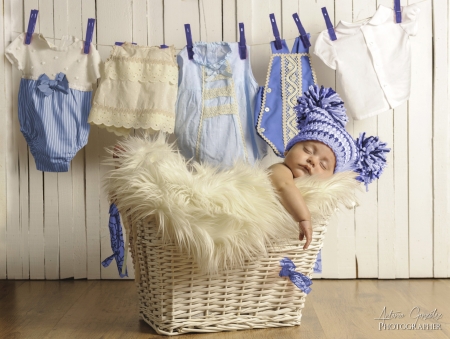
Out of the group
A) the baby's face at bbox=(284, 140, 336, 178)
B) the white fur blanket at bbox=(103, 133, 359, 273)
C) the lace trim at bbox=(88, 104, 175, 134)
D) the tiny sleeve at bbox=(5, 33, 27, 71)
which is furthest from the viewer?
the tiny sleeve at bbox=(5, 33, 27, 71)

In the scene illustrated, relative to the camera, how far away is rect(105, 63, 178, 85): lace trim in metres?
1.98

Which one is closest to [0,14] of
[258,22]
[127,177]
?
[258,22]

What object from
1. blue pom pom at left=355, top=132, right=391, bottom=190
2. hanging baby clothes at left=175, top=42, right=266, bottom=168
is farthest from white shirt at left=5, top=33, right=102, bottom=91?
blue pom pom at left=355, top=132, right=391, bottom=190

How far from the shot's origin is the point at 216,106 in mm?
1987

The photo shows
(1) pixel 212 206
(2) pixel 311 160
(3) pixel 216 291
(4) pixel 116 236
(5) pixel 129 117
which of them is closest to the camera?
(1) pixel 212 206

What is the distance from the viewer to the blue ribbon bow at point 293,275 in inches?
55.3

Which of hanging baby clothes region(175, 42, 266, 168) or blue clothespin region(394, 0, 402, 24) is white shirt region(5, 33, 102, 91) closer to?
hanging baby clothes region(175, 42, 266, 168)

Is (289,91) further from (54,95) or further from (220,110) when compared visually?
(54,95)

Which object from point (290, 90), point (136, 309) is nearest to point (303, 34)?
point (290, 90)

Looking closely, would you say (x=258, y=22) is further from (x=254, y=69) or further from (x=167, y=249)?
(x=167, y=249)

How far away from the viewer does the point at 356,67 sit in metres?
2.00

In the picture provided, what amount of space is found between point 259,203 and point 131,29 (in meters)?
1.14

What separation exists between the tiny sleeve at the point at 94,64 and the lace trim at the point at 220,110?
43 centimetres

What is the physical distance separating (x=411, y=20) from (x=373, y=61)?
8.3 inches
